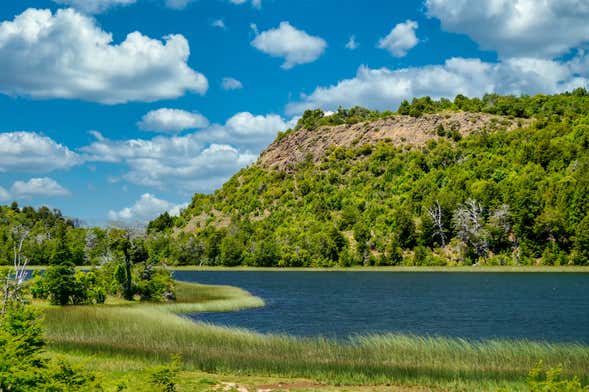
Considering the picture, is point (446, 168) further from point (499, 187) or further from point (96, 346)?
point (96, 346)

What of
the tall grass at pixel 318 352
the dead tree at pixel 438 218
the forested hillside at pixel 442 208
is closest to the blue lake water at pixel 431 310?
the tall grass at pixel 318 352

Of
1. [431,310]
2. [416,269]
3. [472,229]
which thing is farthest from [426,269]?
[431,310]

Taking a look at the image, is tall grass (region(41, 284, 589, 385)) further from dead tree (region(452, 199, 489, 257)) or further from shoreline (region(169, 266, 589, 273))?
dead tree (region(452, 199, 489, 257))

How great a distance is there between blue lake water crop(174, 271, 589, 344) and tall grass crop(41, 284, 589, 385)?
6.07 metres

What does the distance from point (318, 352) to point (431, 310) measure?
91.7 feet

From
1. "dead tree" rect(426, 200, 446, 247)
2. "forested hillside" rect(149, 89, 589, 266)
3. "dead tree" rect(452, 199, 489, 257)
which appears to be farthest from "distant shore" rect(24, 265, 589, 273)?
"dead tree" rect(426, 200, 446, 247)

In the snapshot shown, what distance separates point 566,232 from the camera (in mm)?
119312

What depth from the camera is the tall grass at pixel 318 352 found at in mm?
28609

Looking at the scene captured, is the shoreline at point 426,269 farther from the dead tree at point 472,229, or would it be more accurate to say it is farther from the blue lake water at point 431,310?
the blue lake water at point 431,310

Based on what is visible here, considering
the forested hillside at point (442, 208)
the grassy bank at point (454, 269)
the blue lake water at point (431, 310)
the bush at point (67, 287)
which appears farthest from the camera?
the forested hillside at point (442, 208)

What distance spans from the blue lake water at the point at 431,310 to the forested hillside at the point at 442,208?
111 feet

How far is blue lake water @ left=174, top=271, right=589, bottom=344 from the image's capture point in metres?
45.1

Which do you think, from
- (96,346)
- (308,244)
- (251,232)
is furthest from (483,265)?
(96,346)

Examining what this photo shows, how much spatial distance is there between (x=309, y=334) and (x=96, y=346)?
15.5 meters
